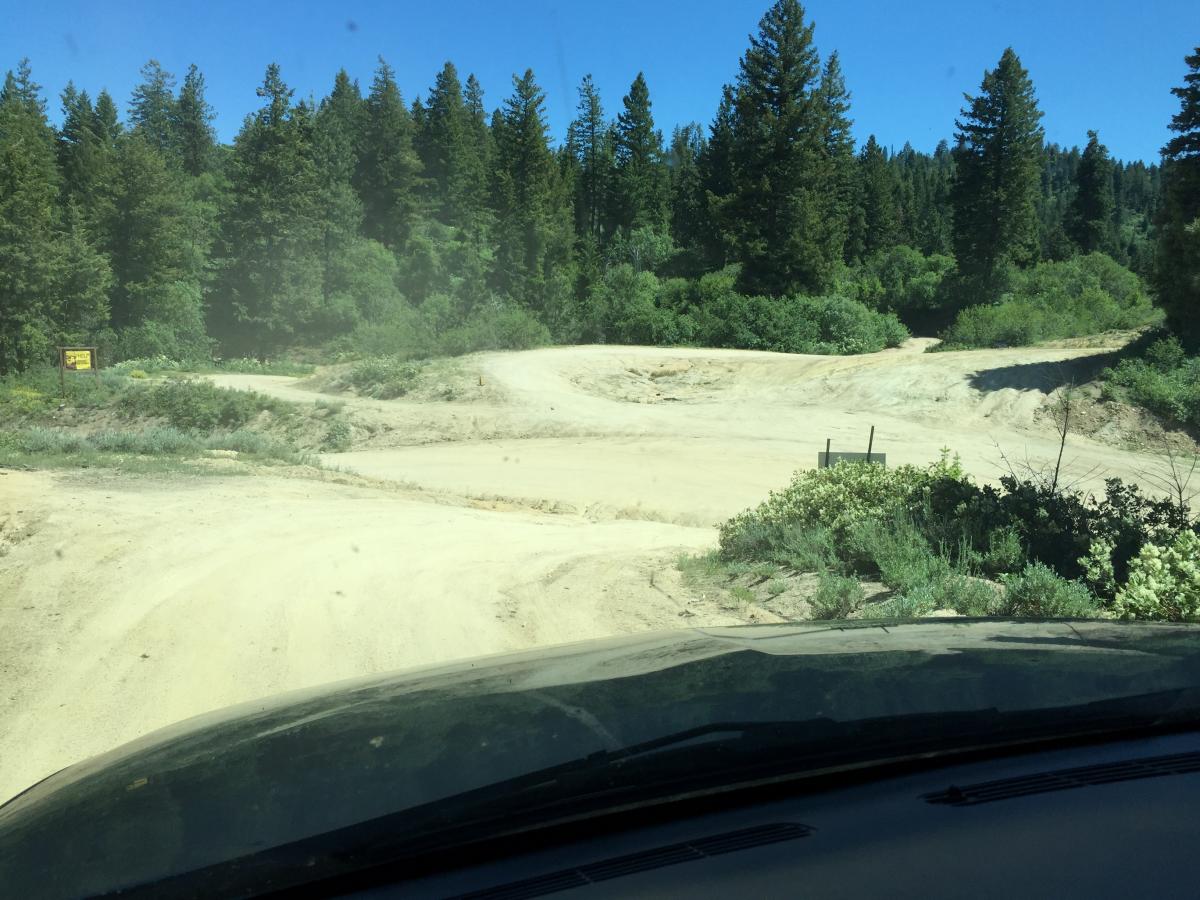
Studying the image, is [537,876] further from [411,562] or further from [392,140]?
[392,140]

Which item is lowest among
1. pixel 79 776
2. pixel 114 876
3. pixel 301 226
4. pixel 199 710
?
pixel 199 710

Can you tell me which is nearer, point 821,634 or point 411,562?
point 821,634

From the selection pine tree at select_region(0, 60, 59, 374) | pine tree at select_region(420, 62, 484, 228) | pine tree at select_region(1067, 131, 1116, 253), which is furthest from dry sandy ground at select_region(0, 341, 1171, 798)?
pine tree at select_region(1067, 131, 1116, 253)

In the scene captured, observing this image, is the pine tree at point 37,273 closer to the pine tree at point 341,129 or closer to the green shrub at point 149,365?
the green shrub at point 149,365

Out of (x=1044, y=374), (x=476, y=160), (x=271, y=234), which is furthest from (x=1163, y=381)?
(x=476, y=160)

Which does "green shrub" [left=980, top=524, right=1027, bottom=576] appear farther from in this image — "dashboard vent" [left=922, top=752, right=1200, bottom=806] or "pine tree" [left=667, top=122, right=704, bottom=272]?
"pine tree" [left=667, top=122, right=704, bottom=272]

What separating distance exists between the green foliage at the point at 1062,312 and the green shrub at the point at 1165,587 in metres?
25.4

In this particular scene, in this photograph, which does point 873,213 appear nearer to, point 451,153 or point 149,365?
point 451,153

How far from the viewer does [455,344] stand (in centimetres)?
3491

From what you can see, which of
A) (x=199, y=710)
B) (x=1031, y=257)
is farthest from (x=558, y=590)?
(x=1031, y=257)

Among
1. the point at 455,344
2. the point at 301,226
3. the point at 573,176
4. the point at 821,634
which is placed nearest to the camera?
the point at 821,634

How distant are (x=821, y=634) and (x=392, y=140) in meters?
76.4

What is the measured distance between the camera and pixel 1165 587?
215 inches

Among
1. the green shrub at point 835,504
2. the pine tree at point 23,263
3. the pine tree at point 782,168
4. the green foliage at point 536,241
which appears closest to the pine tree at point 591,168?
the green foliage at point 536,241
